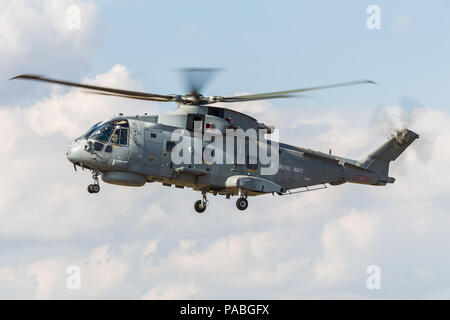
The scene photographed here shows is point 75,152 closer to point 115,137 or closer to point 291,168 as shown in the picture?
point 115,137

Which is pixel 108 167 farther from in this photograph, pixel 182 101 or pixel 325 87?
pixel 325 87

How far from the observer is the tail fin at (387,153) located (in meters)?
48.8

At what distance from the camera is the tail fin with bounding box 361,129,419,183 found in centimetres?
4881

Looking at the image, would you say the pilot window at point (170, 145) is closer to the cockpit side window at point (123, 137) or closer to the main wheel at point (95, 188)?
the cockpit side window at point (123, 137)

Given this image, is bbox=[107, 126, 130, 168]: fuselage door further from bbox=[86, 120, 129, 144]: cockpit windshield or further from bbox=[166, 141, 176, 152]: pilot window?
bbox=[166, 141, 176, 152]: pilot window

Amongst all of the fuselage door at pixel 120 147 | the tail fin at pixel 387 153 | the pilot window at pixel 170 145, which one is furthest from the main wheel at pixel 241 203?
the tail fin at pixel 387 153

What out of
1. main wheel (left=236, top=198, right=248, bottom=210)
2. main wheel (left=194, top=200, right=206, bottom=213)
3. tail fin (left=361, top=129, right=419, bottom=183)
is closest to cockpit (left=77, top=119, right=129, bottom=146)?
main wheel (left=194, top=200, right=206, bottom=213)

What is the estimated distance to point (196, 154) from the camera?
42.4 m

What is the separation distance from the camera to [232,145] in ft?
143

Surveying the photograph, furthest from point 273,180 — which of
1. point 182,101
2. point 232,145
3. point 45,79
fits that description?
point 45,79

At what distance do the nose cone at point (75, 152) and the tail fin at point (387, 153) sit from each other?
57.9 ft

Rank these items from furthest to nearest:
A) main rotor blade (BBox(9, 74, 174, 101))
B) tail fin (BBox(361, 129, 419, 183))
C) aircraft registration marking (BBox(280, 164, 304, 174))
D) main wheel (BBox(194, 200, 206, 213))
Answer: tail fin (BBox(361, 129, 419, 183)) → aircraft registration marking (BBox(280, 164, 304, 174)) → main wheel (BBox(194, 200, 206, 213)) → main rotor blade (BBox(9, 74, 174, 101))

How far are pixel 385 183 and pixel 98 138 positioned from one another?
61.3 feet
